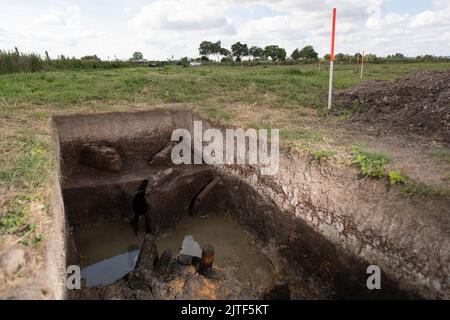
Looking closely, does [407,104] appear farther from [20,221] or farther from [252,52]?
[252,52]

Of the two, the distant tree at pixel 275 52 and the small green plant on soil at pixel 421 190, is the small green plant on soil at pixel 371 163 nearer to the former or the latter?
the small green plant on soil at pixel 421 190

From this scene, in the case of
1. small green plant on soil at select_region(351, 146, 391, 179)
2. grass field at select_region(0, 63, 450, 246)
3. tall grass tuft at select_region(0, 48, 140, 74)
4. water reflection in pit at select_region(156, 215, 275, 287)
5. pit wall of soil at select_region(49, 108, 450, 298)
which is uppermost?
tall grass tuft at select_region(0, 48, 140, 74)

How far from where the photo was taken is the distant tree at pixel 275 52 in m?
39.1

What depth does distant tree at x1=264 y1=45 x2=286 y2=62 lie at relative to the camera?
3912 centimetres

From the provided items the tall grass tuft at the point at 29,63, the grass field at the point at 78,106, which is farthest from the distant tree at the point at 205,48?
the grass field at the point at 78,106

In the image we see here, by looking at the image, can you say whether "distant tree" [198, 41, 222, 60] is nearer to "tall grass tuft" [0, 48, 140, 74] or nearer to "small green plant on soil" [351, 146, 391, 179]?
"tall grass tuft" [0, 48, 140, 74]

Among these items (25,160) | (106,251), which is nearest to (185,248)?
(106,251)

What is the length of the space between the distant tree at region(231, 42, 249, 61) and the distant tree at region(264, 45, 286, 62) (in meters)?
5.34

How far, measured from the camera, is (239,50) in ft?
152

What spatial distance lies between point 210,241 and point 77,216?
2.26 metres

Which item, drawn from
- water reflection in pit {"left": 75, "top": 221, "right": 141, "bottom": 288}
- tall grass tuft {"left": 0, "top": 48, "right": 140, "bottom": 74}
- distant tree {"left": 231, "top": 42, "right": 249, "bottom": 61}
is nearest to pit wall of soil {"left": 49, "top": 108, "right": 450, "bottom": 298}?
water reflection in pit {"left": 75, "top": 221, "right": 141, "bottom": 288}

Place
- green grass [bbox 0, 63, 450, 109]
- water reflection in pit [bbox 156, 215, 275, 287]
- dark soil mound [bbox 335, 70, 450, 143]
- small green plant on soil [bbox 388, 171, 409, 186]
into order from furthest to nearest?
green grass [bbox 0, 63, 450, 109] → dark soil mound [bbox 335, 70, 450, 143] → water reflection in pit [bbox 156, 215, 275, 287] → small green plant on soil [bbox 388, 171, 409, 186]
